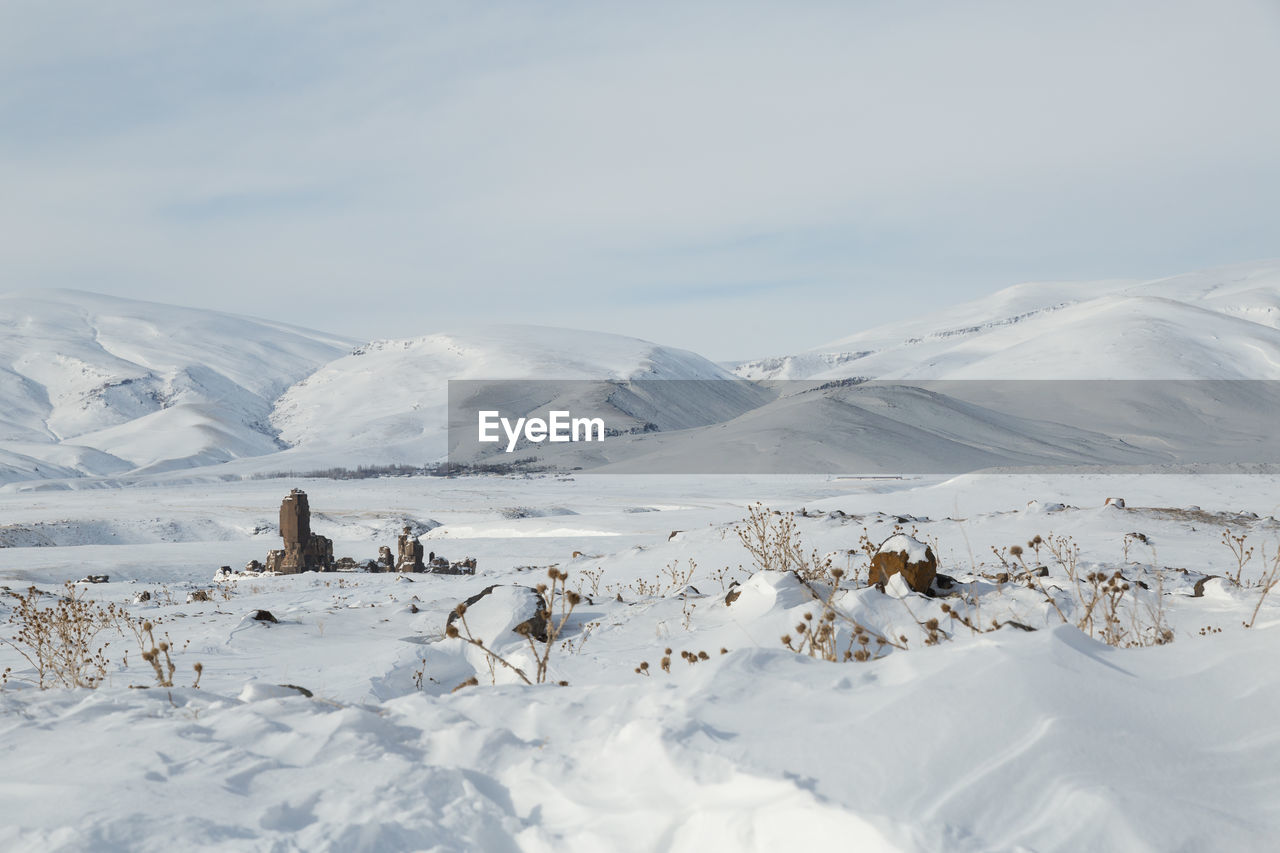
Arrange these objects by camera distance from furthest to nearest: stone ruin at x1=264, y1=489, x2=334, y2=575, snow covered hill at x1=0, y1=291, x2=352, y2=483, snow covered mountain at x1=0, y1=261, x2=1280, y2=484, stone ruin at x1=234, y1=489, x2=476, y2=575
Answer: snow covered hill at x1=0, y1=291, x2=352, y2=483, snow covered mountain at x1=0, y1=261, x2=1280, y2=484, stone ruin at x1=264, y1=489, x2=334, y2=575, stone ruin at x1=234, y1=489, x2=476, y2=575

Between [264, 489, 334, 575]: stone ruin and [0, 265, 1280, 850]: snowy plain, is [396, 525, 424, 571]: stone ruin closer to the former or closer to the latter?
[264, 489, 334, 575]: stone ruin

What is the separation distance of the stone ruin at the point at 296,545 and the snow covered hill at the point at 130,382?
6656cm

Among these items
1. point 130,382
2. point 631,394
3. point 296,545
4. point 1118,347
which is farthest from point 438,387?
point 296,545

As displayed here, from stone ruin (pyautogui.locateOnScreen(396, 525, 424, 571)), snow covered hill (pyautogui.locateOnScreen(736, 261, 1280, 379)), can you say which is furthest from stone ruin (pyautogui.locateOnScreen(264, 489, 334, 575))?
snow covered hill (pyautogui.locateOnScreen(736, 261, 1280, 379))

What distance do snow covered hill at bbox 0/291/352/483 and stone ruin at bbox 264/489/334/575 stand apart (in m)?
66.6

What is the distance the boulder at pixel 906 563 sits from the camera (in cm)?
571

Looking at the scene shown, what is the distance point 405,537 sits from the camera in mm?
17406

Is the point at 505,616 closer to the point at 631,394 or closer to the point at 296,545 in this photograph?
the point at 296,545

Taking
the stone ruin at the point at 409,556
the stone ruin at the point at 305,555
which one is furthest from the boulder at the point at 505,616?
the stone ruin at the point at 409,556

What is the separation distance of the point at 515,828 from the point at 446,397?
109 m

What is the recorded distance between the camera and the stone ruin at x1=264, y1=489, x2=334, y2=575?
16.3 meters

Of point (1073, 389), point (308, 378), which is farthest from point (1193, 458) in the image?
point (308, 378)

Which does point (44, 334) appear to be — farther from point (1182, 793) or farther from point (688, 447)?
point (1182, 793)

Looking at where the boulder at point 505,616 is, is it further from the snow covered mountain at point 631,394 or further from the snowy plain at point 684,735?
the snow covered mountain at point 631,394
